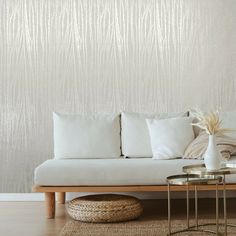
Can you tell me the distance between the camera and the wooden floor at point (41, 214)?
4.55 m

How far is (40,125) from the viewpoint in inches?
→ 234

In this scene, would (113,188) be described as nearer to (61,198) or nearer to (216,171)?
(61,198)

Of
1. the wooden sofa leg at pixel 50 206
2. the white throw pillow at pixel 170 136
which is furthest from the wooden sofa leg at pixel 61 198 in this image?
the white throw pillow at pixel 170 136

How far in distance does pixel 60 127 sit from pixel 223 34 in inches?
74.2

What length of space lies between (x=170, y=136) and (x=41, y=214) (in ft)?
4.51

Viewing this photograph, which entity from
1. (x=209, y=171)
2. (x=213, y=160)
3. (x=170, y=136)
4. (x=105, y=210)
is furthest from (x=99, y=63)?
(x=209, y=171)

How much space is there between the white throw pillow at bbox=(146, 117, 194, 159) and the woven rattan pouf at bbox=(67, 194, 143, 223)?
2.31 feet

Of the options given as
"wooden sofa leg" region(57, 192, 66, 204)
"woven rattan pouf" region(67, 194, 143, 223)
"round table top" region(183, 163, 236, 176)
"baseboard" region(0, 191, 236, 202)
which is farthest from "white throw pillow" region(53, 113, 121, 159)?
"round table top" region(183, 163, 236, 176)

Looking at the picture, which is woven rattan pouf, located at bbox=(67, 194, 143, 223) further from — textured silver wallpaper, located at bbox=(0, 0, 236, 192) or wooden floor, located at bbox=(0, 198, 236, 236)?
textured silver wallpaper, located at bbox=(0, 0, 236, 192)

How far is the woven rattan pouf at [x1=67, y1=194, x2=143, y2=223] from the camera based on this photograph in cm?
471

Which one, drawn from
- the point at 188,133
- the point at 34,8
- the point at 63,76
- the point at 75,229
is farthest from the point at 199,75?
the point at 75,229

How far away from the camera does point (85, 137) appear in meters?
5.58

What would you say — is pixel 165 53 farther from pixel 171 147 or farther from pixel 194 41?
pixel 171 147

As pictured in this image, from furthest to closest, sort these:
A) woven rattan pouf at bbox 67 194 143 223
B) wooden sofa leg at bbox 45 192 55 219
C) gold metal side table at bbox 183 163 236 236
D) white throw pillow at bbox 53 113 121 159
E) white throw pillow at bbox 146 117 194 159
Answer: white throw pillow at bbox 53 113 121 159
white throw pillow at bbox 146 117 194 159
wooden sofa leg at bbox 45 192 55 219
woven rattan pouf at bbox 67 194 143 223
gold metal side table at bbox 183 163 236 236
